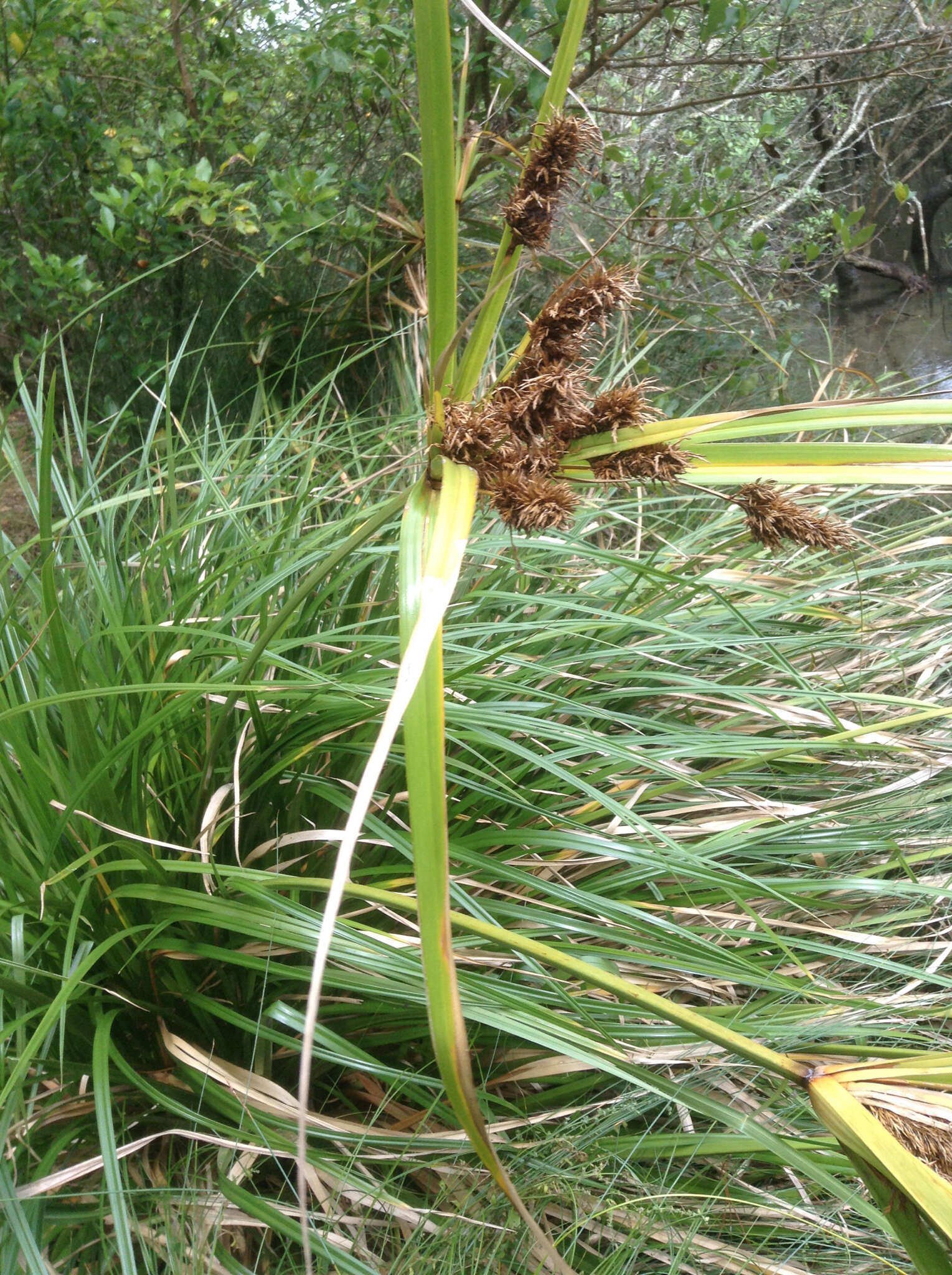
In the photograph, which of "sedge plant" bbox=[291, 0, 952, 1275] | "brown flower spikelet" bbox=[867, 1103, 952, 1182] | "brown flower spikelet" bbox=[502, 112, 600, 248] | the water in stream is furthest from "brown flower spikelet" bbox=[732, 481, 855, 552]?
the water in stream

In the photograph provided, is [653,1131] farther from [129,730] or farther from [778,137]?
[778,137]

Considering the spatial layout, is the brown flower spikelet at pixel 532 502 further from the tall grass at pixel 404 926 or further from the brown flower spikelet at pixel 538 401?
the tall grass at pixel 404 926

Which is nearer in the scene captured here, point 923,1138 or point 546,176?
point 923,1138

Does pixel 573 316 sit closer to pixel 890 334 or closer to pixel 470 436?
pixel 470 436

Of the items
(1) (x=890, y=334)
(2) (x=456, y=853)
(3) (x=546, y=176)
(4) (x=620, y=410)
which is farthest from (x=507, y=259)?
(1) (x=890, y=334)

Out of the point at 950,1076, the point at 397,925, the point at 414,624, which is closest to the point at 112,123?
the point at 397,925

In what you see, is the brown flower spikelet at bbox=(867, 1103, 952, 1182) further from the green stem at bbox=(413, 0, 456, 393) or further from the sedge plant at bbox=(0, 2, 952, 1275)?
the green stem at bbox=(413, 0, 456, 393)

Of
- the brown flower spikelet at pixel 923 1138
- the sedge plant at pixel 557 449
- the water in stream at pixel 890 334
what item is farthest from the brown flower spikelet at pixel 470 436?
the water in stream at pixel 890 334
